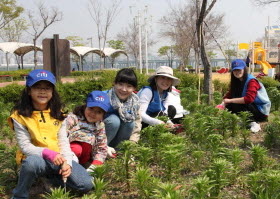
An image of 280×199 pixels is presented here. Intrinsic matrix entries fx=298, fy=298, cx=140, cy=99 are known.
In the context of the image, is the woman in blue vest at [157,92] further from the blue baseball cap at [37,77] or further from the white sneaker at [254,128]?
the blue baseball cap at [37,77]

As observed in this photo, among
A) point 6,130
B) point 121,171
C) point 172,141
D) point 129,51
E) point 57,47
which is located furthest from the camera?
point 129,51

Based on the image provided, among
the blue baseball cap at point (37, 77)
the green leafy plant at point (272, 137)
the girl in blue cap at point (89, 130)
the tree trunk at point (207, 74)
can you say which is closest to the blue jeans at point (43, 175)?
the girl in blue cap at point (89, 130)

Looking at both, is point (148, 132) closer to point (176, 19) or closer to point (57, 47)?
point (57, 47)

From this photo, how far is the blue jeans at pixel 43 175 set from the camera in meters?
2.16

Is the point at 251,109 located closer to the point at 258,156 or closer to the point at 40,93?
the point at 258,156

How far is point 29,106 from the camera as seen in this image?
7.77ft

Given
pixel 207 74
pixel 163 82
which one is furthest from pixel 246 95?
pixel 207 74

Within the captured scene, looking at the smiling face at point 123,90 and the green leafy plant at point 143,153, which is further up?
the smiling face at point 123,90

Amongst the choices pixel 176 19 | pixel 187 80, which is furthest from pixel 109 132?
pixel 176 19

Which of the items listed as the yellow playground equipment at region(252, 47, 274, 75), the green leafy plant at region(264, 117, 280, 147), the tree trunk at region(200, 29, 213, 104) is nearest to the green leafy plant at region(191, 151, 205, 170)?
the green leafy plant at region(264, 117, 280, 147)

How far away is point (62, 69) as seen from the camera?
7277mm

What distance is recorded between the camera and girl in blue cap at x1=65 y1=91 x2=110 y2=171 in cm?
Result: 271

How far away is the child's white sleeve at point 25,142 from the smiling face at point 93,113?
0.59 meters

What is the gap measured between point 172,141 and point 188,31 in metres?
20.4
